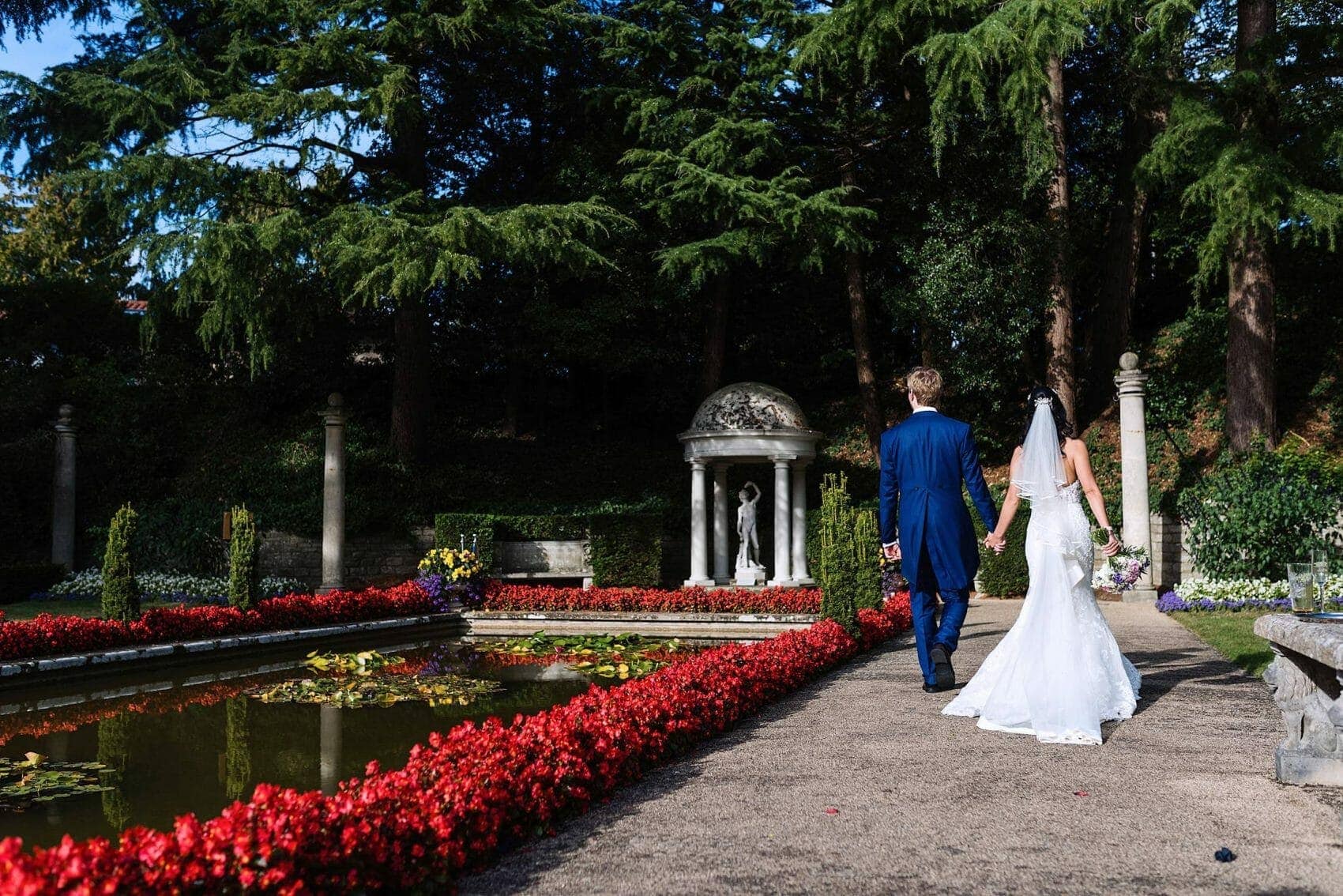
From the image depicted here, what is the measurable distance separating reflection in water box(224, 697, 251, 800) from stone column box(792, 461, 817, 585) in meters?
10.6

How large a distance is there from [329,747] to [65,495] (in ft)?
52.7

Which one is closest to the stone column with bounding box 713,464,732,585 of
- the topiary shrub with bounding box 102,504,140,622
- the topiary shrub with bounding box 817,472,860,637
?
the topiary shrub with bounding box 817,472,860,637

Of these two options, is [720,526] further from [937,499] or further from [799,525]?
[937,499]

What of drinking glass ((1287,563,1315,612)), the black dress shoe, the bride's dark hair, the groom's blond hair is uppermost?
the groom's blond hair

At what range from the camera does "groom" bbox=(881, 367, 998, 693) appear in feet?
20.8

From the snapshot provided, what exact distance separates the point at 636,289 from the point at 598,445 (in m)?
3.86

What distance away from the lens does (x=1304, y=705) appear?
13.8ft

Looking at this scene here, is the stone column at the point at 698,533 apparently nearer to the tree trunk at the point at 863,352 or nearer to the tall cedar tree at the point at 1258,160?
the tree trunk at the point at 863,352

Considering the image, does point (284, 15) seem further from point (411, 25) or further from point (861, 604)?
point (861, 604)

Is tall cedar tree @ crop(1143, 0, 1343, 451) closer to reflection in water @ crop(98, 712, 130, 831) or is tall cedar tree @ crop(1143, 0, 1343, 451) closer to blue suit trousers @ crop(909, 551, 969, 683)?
blue suit trousers @ crop(909, 551, 969, 683)

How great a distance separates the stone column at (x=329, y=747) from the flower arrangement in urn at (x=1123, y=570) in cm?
1073

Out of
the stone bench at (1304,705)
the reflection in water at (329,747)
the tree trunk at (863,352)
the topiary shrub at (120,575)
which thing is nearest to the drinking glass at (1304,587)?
the stone bench at (1304,705)

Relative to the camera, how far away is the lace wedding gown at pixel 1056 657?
17.9ft

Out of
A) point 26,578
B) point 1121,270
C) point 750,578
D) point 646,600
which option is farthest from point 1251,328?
point 26,578
